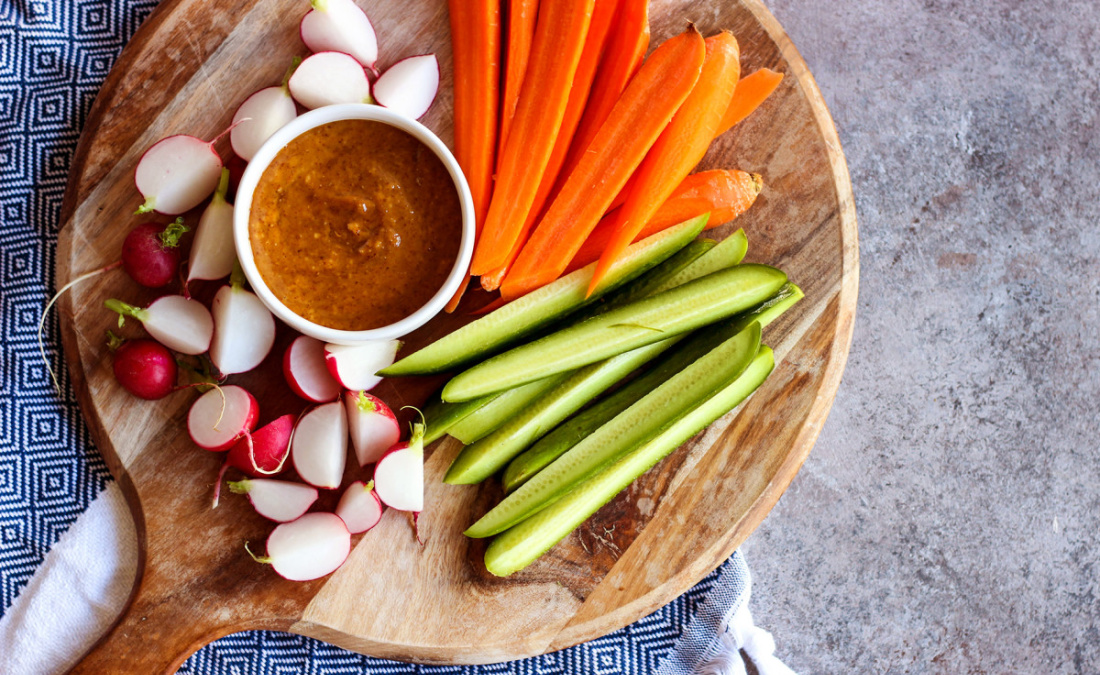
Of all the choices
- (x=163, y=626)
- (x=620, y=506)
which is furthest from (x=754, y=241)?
(x=163, y=626)

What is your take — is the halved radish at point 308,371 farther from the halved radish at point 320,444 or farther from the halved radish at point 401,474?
the halved radish at point 401,474

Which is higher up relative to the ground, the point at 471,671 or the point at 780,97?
the point at 780,97

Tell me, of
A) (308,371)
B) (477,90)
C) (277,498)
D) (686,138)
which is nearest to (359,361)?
(308,371)

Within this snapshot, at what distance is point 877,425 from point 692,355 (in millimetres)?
914

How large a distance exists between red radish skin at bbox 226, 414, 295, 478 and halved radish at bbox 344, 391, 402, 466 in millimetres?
163

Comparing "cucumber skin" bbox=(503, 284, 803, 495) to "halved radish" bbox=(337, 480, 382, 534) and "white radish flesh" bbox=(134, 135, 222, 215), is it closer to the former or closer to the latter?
"halved radish" bbox=(337, 480, 382, 534)

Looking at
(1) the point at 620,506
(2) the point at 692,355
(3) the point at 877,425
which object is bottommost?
(3) the point at 877,425

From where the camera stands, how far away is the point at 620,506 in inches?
85.2

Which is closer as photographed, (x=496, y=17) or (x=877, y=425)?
(x=496, y=17)

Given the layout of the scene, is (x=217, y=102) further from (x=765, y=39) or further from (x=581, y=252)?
(x=765, y=39)

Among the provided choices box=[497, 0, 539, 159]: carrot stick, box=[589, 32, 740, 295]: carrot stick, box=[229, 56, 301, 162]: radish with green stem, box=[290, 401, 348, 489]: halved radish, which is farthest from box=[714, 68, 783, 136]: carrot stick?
box=[290, 401, 348, 489]: halved radish

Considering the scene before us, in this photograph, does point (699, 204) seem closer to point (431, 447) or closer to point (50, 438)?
point (431, 447)

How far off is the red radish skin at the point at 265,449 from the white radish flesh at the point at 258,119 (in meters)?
0.69

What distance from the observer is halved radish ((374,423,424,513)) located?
2.02 m
